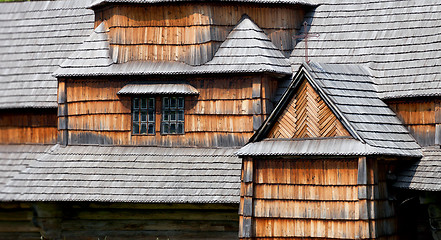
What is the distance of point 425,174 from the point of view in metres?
19.8

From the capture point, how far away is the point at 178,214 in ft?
74.1

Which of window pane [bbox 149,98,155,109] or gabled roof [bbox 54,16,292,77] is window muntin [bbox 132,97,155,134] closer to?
window pane [bbox 149,98,155,109]

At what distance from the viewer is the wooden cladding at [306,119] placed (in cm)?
1956

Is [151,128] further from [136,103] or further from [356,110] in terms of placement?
[356,110]

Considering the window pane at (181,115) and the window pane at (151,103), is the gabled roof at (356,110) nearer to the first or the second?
the window pane at (181,115)

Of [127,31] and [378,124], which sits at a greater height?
[127,31]

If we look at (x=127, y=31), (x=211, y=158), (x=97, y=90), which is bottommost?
(x=211, y=158)

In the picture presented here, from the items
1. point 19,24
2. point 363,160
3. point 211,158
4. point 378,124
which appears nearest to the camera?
point 363,160

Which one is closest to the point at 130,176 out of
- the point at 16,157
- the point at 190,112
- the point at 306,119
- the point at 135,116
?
the point at 135,116

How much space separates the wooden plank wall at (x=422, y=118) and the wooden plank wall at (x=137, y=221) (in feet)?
14.4

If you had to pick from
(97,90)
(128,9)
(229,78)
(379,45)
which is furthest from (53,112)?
(379,45)

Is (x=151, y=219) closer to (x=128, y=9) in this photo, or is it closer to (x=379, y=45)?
(x=128, y=9)

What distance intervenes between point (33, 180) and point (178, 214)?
3.62 metres

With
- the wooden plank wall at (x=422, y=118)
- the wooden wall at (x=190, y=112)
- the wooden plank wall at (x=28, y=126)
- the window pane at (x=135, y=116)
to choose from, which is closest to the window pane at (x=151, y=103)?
the wooden wall at (x=190, y=112)
